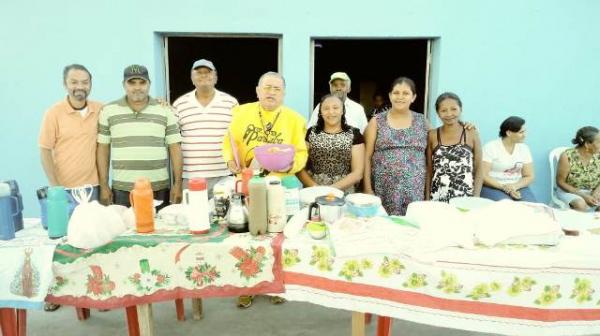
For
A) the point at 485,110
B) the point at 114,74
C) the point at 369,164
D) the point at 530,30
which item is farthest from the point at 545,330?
the point at 114,74

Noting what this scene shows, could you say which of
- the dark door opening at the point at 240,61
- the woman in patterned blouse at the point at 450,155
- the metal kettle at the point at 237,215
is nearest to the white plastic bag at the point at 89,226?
the metal kettle at the point at 237,215

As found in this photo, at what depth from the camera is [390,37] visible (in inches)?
145

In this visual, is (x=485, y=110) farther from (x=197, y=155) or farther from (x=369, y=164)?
(x=197, y=155)

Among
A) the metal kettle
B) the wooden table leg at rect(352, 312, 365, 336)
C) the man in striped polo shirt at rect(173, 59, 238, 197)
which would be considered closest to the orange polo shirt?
the man in striped polo shirt at rect(173, 59, 238, 197)

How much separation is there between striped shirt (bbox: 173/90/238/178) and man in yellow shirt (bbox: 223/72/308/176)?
0.32 m

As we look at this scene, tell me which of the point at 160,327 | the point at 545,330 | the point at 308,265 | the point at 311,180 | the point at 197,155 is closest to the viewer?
the point at 545,330

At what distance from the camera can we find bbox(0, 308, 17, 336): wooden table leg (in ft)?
5.79

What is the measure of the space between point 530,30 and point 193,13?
301cm

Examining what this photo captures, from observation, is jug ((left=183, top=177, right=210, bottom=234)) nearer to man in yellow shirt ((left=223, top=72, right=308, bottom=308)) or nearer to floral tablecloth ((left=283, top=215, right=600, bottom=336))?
floral tablecloth ((left=283, top=215, right=600, bottom=336))

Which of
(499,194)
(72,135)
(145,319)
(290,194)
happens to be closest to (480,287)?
(290,194)

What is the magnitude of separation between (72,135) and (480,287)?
2.60 meters

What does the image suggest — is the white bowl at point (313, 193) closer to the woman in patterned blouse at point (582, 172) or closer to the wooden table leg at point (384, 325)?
the wooden table leg at point (384, 325)

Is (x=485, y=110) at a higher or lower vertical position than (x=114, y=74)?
lower

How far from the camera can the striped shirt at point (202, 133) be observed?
2.91 m
